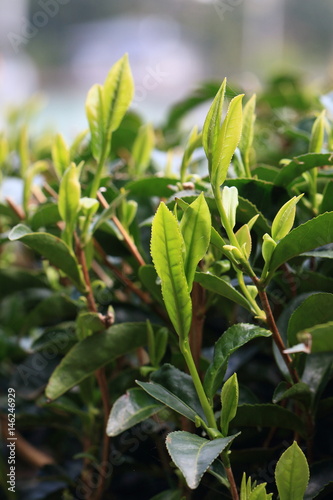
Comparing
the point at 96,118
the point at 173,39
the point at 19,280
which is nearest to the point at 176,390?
the point at 96,118

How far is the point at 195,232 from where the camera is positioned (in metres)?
0.42

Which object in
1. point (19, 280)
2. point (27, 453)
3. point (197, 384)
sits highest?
point (197, 384)

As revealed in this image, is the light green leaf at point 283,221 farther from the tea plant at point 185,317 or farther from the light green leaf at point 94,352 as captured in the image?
the light green leaf at point 94,352

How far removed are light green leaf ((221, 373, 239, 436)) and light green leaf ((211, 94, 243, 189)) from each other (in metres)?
0.14

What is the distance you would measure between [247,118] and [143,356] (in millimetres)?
281

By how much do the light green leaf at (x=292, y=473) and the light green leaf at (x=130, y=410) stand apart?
0.11 m

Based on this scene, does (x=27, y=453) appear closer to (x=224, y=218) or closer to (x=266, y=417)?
(x=266, y=417)

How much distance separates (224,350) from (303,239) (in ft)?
0.33

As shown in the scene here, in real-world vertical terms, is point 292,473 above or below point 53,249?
below

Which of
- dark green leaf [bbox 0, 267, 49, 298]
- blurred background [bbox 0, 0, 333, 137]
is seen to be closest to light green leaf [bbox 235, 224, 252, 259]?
dark green leaf [bbox 0, 267, 49, 298]

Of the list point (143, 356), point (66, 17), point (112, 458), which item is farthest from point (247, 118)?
point (66, 17)

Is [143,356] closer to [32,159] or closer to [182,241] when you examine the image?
[182,241]

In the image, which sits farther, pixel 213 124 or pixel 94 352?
pixel 94 352

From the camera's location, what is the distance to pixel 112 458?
0.65 meters
